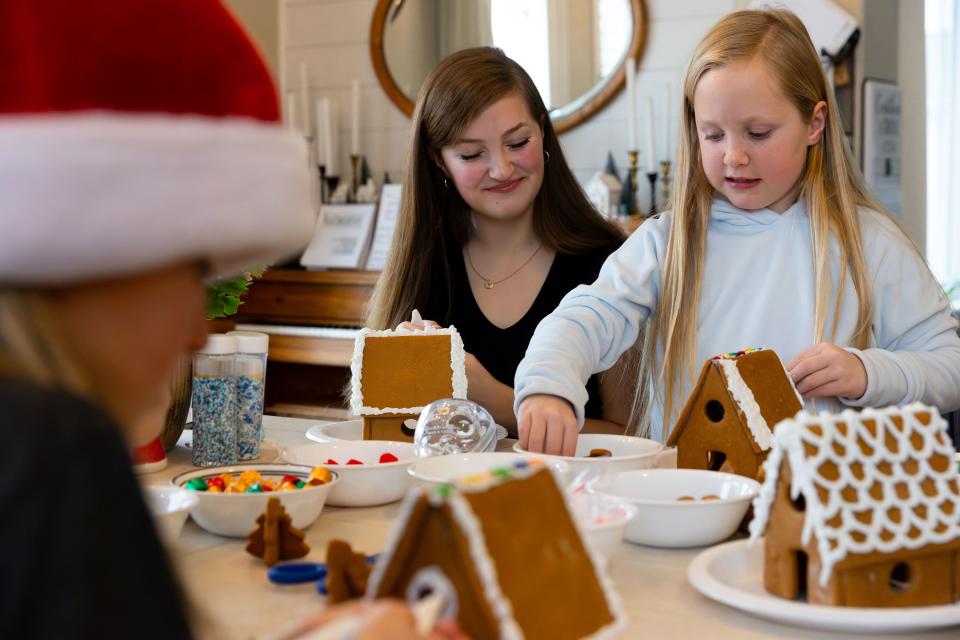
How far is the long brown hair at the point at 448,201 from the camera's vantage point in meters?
2.09

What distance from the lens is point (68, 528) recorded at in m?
0.45

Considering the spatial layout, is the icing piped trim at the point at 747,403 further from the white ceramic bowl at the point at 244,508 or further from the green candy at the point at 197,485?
the green candy at the point at 197,485

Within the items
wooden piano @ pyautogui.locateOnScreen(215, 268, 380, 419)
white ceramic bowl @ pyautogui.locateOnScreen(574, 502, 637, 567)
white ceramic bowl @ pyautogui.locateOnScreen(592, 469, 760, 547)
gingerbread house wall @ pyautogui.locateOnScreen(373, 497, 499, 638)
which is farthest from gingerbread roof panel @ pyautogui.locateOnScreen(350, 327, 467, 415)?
wooden piano @ pyautogui.locateOnScreen(215, 268, 380, 419)

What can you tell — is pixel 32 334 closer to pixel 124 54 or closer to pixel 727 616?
pixel 124 54

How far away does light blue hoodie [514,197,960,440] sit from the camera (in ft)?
5.46

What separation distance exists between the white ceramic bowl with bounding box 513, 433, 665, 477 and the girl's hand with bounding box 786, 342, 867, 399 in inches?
9.1

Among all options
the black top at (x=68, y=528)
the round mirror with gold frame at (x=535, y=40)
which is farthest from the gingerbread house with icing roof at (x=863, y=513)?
the round mirror with gold frame at (x=535, y=40)

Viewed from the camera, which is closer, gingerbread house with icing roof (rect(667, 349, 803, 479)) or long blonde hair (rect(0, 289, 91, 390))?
long blonde hair (rect(0, 289, 91, 390))

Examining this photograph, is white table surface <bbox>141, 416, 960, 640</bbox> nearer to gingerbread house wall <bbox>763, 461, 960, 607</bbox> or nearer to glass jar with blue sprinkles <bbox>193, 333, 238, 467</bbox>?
gingerbread house wall <bbox>763, 461, 960, 607</bbox>

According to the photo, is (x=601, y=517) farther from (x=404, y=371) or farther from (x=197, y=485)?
(x=404, y=371)

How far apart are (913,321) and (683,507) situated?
2.72 feet

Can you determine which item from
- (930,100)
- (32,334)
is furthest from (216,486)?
(930,100)

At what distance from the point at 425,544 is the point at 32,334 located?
0.25m

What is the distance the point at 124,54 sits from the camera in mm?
565
